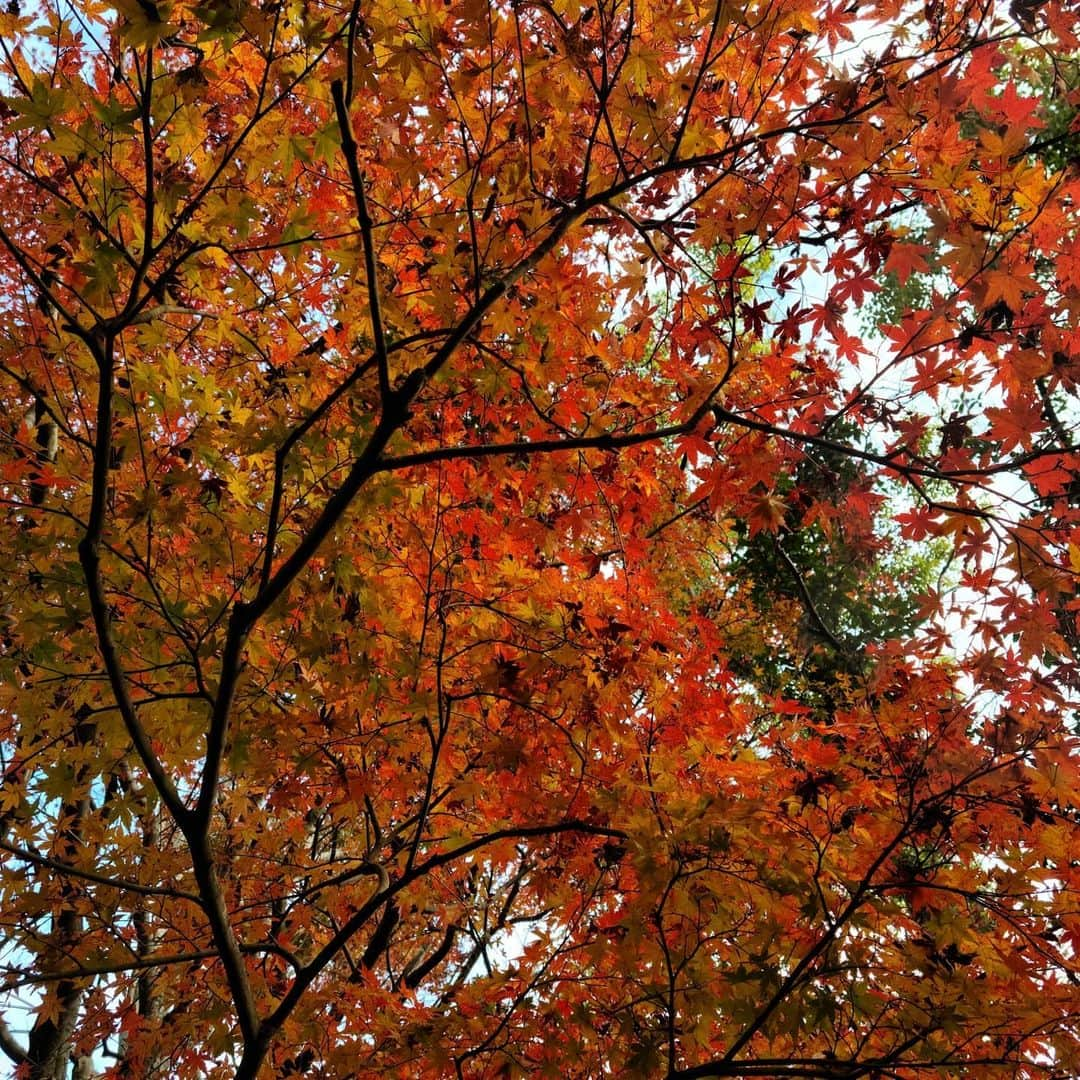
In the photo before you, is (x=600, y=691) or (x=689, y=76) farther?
(x=600, y=691)

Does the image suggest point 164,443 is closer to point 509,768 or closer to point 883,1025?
point 509,768

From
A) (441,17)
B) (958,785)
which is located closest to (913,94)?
(441,17)

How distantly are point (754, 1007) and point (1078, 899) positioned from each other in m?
1.05

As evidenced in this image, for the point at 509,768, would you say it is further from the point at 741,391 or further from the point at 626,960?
the point at 741,391

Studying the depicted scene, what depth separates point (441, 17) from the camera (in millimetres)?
2420

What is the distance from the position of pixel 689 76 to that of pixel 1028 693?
2.17m

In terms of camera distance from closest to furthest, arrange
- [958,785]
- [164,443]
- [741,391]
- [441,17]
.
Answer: [958,785]
[441,17]
[164,443]
[741,391]

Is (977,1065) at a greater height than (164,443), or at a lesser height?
lesser

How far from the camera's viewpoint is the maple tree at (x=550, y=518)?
88.0 inches

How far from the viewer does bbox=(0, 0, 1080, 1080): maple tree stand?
2.24 metres

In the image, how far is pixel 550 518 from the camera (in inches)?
127

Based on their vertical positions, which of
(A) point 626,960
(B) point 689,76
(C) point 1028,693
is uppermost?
(B) point 689,76

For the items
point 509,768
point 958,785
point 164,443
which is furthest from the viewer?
point 164,443

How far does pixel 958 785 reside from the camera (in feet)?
7.44
